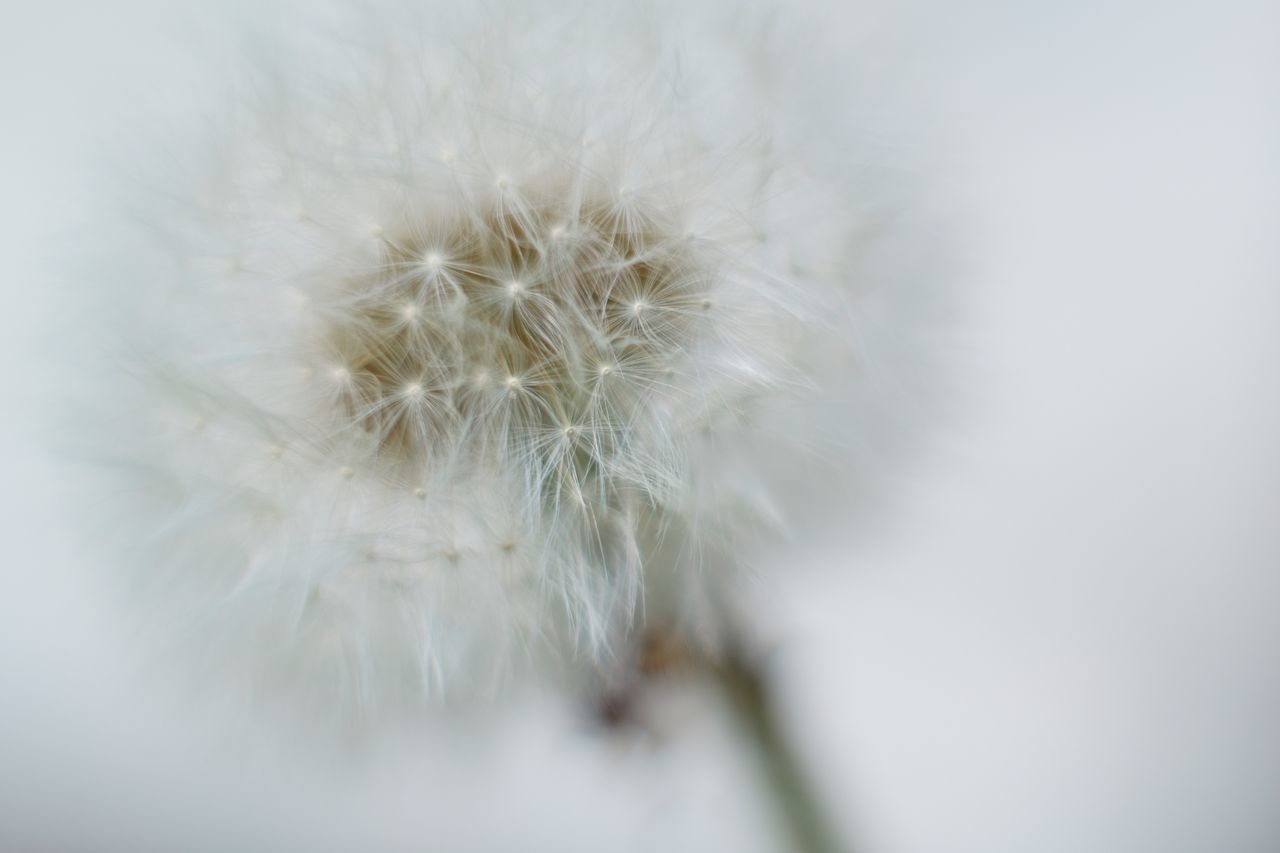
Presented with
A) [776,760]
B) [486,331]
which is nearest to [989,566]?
[776,760]

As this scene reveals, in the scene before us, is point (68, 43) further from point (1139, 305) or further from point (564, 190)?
point (1139, 305)

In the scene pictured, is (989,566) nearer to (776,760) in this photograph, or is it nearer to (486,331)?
(776,760)

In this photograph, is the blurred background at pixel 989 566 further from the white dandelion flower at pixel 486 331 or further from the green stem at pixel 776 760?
the white dandelion flower at pixel 486 331

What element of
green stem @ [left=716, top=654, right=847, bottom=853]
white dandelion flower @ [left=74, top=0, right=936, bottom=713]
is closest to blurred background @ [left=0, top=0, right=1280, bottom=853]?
green stem @ [left=716, top=654, right=847, bottom=853]

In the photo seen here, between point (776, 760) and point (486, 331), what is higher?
point (486, 331)

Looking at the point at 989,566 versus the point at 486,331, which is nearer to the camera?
the point at 486,331

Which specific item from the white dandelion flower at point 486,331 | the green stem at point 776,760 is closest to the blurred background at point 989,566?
the green stem at point 776,760
